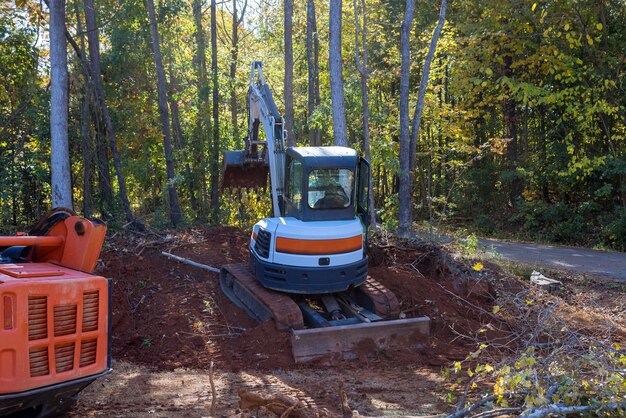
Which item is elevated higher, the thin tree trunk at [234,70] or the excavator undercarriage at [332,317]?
the thin tree trunk at [234,70]

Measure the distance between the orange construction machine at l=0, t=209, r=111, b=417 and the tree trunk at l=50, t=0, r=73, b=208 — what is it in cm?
663

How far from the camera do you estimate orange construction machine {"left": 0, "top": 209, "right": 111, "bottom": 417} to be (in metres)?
4.54

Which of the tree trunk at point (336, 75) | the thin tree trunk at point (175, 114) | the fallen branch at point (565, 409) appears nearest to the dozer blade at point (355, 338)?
the fallen branch at point (565, 409)

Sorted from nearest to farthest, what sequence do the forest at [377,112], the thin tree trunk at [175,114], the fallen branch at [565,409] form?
the fallen branch at [565,409]
the forest at [377,112]
the thin tree trunk at [175,114]

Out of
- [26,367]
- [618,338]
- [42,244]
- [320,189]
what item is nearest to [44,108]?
[320,189]

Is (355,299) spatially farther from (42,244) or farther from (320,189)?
(42,244)

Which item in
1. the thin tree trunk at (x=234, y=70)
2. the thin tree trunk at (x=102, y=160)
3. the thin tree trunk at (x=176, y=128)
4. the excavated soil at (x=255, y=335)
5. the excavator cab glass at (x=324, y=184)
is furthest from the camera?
the thin tree trunk at (x=234, y=70)

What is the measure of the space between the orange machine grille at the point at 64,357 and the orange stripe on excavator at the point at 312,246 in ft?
12.9

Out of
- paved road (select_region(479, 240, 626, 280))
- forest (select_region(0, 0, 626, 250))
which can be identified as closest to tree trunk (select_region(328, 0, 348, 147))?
forest (select_region(0, 0, 626, 250))

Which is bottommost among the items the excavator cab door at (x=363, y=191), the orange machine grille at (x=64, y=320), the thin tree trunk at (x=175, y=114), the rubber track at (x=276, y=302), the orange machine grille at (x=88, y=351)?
the rubber track at (x=276, y=302)

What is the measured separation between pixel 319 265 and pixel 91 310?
12.9 feet

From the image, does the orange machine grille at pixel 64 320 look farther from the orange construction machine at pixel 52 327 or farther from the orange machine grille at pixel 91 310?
the orange machine grille at pixel 91 310

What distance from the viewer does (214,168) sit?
798 inches

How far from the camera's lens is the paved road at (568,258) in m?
13.4
